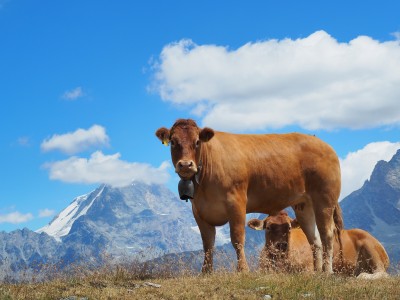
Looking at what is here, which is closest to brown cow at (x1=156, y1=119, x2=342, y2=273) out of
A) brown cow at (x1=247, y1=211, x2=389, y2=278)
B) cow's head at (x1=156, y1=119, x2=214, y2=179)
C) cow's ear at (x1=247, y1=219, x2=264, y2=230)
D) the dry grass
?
cow's head at (x1=156, y1=119, x2=214, y2=179)

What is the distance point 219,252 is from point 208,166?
2.05 metres

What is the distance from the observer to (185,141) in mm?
12211

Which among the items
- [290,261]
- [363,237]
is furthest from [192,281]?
[363,237]

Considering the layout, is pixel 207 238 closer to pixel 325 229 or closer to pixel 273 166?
pixel 273 166

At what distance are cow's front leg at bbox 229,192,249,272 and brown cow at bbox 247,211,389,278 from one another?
229 centimetres

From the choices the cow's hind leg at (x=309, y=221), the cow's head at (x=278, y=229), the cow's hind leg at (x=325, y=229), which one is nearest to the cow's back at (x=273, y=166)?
the cow's hind leg at (x=325, y=229)

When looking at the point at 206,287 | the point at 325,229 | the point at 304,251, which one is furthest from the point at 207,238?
the point at 304,251

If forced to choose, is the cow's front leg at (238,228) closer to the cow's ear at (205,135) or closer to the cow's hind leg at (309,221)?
the cow's ear at (205,135)

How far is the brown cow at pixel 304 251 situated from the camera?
50.5 feet

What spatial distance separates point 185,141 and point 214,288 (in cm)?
339

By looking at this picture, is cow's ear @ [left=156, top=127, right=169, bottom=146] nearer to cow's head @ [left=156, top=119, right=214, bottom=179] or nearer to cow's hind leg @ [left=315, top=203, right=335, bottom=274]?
cow's head @ [left=156, top=119, right=214, bottom=179]

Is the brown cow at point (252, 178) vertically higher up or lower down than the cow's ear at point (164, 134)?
lower down

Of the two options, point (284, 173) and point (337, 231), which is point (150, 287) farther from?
point (337, 231)

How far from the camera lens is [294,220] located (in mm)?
15859
